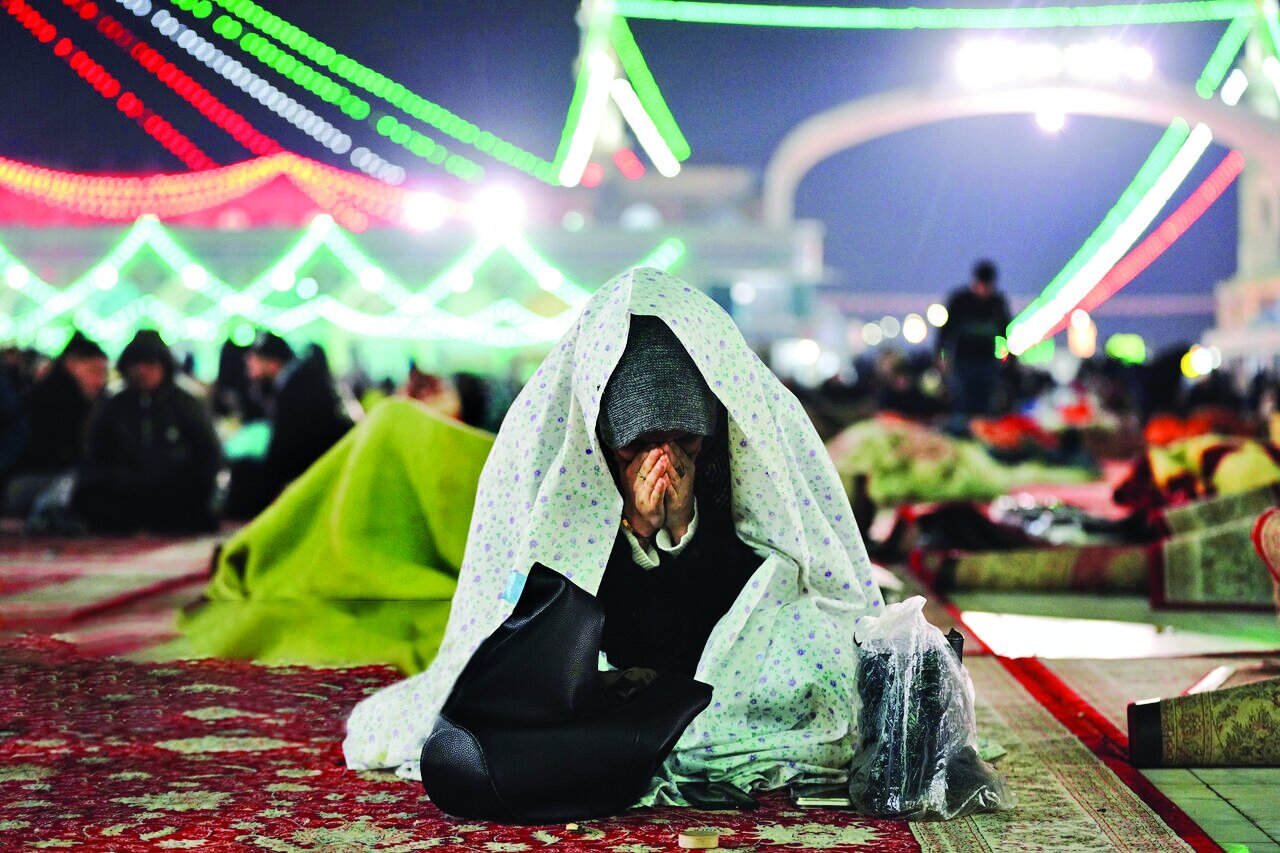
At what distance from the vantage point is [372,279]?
91.8 feet

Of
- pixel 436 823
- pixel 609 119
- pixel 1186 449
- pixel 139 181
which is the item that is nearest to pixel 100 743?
pixel 436 823

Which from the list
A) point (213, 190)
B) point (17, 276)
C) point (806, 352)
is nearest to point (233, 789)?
point (17, 276)

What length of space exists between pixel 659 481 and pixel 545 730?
0.40 m

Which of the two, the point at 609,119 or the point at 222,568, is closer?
the point at 222,568

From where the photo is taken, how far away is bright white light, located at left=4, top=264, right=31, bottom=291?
27.9m

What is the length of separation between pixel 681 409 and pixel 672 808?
0.55 m

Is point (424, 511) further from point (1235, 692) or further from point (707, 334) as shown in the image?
point (1235, 692)

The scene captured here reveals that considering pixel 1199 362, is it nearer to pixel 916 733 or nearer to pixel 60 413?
pixel 60 413

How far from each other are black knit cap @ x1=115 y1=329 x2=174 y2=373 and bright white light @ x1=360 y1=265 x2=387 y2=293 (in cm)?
2144

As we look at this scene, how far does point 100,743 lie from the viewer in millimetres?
2465

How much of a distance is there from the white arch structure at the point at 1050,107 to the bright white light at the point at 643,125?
3425 millimetres

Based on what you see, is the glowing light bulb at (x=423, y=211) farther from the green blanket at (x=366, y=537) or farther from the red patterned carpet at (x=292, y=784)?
the red patterned carpet at (x=292, y=784)

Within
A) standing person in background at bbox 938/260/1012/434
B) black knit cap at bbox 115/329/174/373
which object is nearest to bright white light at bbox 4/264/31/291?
standing person in background at bbox 938/260/1012/434

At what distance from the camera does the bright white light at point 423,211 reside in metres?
28.4
